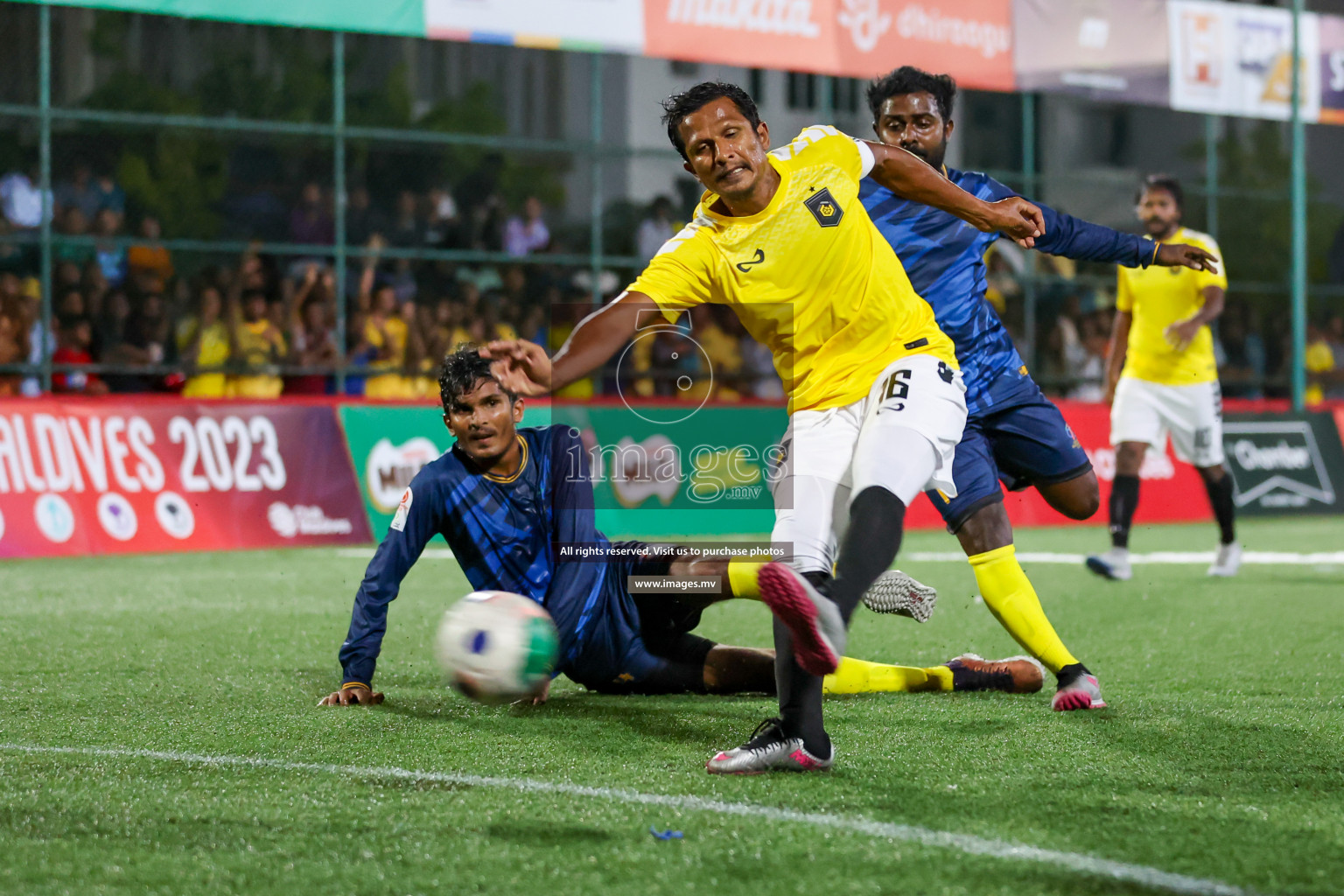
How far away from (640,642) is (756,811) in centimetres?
175

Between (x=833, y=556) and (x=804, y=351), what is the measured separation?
1.91 ft

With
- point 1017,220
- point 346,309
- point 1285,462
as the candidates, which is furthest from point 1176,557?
point 346,309

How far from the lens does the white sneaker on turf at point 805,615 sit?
11.7 feet

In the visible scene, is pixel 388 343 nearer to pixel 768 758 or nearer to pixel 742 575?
pixel 742 575

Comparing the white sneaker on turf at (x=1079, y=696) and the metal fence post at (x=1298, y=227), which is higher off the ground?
the metal fence post at (x=1298, y=227)

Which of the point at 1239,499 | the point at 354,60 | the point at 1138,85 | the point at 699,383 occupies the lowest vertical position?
the point at 1239,499

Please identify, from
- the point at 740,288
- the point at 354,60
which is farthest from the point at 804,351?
the point at 354,60

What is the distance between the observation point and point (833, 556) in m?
4.21

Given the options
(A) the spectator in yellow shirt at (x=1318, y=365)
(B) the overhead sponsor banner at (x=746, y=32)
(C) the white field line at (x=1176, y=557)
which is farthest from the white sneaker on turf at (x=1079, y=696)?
(A) the spectator in yellow shirt at (x=1318, y=365)

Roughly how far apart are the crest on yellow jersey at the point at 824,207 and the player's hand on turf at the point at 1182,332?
20.0 ft

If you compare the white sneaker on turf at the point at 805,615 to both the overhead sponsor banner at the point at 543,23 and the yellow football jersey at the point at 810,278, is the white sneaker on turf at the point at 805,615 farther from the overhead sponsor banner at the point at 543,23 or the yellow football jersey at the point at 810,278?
the overhead sponsor banner at the point at 543,23

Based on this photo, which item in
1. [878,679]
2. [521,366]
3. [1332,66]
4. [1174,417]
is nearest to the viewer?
[521,366]

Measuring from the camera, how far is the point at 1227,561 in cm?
984

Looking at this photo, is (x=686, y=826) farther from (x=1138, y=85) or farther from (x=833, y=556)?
(x=1138, y=85)
